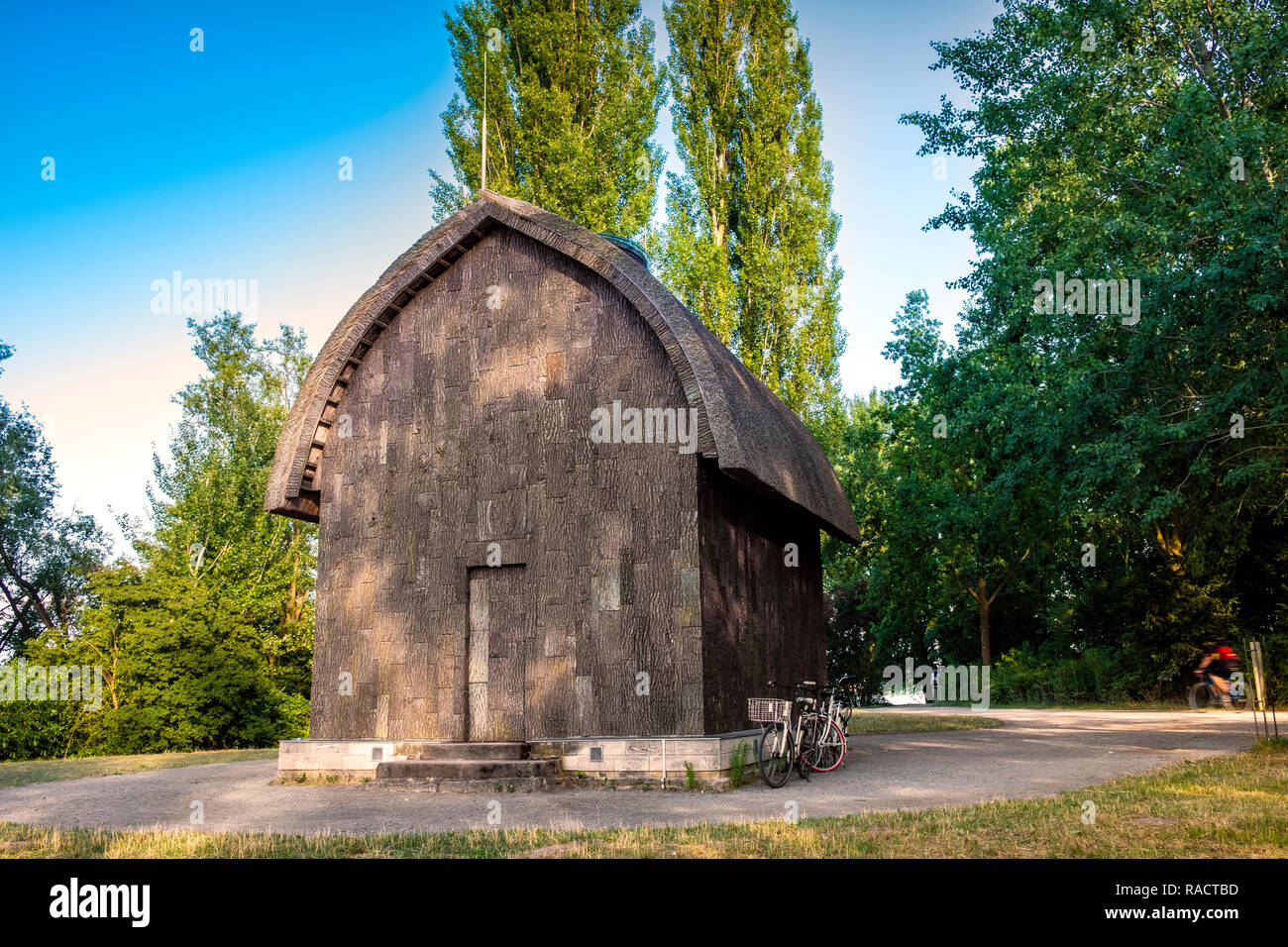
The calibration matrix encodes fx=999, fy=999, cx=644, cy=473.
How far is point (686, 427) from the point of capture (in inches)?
467

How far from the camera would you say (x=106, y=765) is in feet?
53.0

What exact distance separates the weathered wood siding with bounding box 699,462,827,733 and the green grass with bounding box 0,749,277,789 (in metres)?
9.26

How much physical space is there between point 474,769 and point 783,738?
3.61 metres

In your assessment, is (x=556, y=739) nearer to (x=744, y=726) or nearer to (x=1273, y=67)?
(x=744, y=726)

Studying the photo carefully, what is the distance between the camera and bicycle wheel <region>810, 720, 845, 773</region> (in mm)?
12812

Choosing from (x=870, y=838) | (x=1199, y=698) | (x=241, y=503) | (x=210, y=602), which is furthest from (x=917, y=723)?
(x=241, y=503)

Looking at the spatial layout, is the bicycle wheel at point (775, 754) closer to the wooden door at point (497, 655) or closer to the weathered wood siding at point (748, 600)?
the weathered wood siding at point (748, 600)

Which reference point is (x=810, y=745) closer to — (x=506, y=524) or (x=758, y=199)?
(x=506, y=524)

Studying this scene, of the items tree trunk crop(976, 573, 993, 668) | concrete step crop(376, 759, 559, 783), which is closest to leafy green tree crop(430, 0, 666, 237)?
concrete step crop(376, 759, 559, 783)

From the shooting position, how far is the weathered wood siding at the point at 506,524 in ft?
38.8

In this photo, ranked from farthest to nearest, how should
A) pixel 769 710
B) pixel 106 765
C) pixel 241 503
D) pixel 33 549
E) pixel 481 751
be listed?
pixel 33 549
pixel 241 503
pixel 106 765
pixel 481 751
pixel 769 710

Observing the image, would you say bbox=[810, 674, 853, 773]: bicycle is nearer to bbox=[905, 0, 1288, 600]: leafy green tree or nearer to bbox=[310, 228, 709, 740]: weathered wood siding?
bbox=[310, 228, 709, 740]: weathered wood siding

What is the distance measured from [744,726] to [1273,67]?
13.0m
